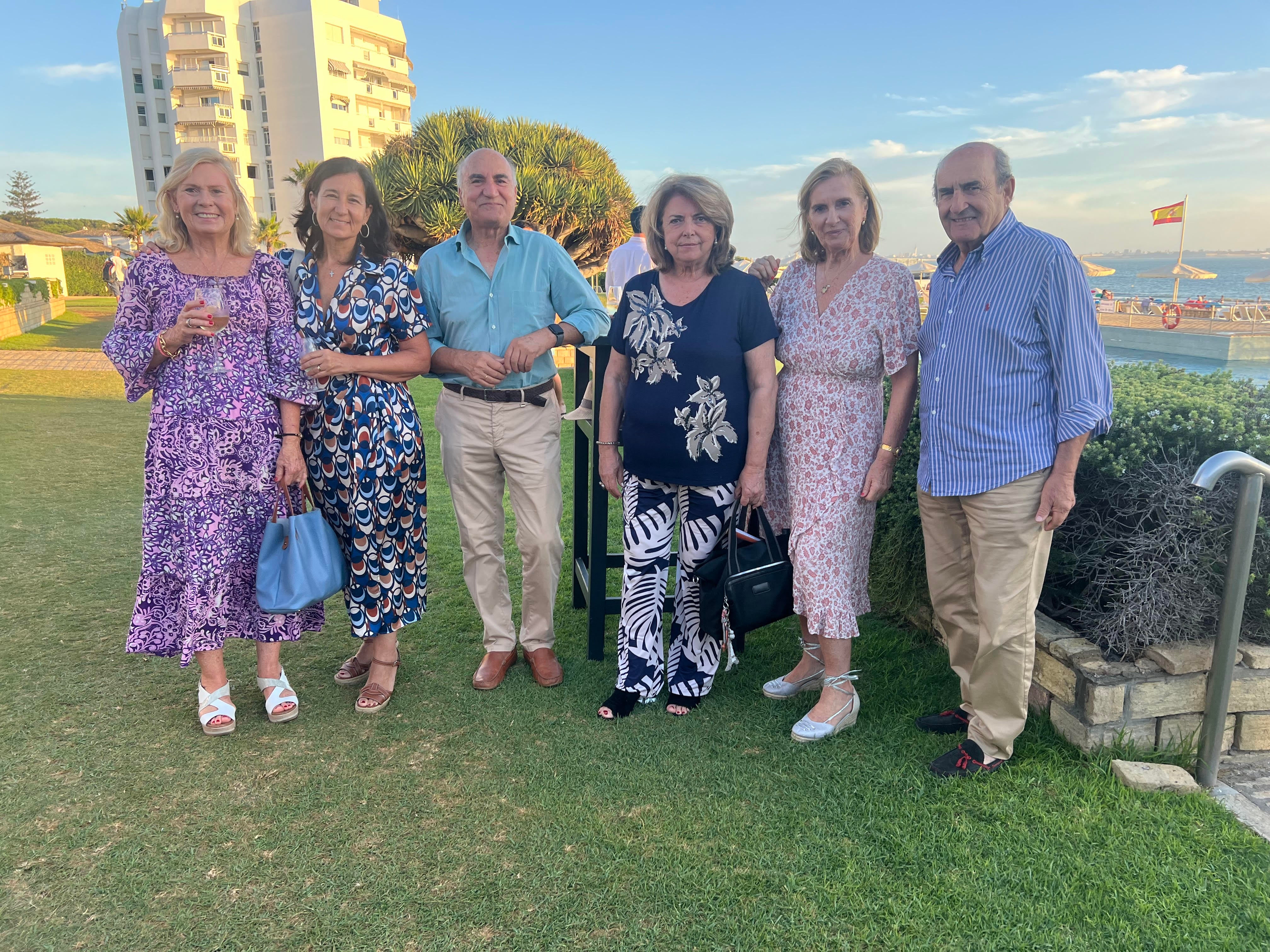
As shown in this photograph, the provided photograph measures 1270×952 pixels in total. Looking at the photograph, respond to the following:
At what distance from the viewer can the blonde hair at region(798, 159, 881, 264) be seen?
2.78 m

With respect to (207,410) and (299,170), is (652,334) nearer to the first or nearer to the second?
(207,410)

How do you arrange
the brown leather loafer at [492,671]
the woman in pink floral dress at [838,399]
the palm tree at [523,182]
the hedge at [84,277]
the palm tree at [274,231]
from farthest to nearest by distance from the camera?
the hedge at [84,277] < the palm tree at [274,231] < the palm tree at [523,182] < the brown leather loafer at [492,671] < the woman in pink floral dress at [838,399]

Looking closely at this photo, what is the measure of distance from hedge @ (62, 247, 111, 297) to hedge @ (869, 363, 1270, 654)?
5838cm

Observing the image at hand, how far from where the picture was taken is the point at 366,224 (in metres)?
3.09

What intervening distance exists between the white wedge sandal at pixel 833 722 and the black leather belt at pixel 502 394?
1614mm

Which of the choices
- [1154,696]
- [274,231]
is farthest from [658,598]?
[274,231]

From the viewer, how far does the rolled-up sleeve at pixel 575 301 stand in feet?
10.8

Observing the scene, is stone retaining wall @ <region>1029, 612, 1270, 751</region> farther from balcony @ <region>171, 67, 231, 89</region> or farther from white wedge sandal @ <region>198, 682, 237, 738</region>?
balcony @ <region>171, 67, 231, 89</region>

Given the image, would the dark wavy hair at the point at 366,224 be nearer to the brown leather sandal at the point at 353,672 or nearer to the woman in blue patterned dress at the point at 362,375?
the woman in blue patterned dress at the point at 362,375

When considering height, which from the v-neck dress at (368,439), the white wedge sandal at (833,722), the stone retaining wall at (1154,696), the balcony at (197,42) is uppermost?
the balcony at (197,42)

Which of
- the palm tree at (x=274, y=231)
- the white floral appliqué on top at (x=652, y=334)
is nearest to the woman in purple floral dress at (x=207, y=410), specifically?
the white floral appliqué on top at (x=652, y=334)

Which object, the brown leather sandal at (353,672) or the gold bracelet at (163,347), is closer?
the gold bracelet at (163,347)

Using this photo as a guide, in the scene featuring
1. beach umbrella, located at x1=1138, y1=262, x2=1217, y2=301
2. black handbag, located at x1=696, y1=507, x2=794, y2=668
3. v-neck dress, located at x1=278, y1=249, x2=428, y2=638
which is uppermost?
beach umbrella, located at x1=1138, y1=262, x2=1217, y2=301

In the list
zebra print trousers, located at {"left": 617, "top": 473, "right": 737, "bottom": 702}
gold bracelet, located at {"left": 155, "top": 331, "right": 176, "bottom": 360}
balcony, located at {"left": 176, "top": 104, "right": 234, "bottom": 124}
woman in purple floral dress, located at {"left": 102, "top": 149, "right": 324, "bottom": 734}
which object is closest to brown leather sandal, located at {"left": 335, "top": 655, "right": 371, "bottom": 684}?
woman in purple floral dress, located at {"left": 102, "top": 149, "right": 324, "bottom": 734}
